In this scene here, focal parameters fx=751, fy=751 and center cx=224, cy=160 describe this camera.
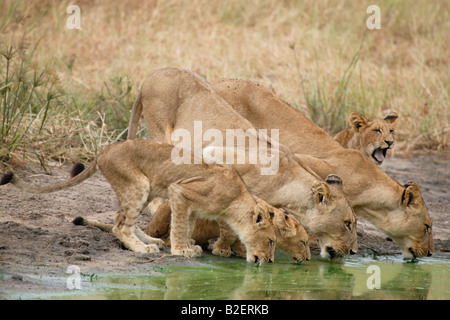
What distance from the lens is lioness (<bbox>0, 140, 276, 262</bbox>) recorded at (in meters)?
6.66

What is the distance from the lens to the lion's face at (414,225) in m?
7.62

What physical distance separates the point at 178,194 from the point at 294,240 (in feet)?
3.74

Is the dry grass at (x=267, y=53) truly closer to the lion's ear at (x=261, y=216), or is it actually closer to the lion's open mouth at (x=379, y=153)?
the lion's open mouth at (x=379, y=153)

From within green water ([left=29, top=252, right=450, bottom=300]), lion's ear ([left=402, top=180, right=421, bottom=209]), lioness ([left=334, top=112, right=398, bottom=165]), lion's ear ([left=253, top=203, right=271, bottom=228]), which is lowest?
green water ([left=29, top=252, right=450, bottom=300])

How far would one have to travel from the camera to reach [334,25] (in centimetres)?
1658

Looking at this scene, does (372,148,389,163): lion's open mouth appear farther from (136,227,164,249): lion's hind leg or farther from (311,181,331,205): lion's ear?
(136,227,164,249): lion's hind leg

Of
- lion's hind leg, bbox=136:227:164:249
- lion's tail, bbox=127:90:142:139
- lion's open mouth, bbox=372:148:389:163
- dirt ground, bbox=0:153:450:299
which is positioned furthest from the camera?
lion's tail, bbox=127:90:142:139

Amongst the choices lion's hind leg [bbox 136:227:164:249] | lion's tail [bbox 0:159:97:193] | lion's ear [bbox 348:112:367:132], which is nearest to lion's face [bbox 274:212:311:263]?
lion's hind leg [bbox 136:227:164:249]

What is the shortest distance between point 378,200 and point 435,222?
1.85m

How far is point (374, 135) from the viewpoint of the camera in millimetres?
8406

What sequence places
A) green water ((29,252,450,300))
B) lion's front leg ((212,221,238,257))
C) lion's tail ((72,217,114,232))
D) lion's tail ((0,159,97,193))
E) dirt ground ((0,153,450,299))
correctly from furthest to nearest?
1. lion's tail ((72,217,114,232))
2. lion's front leg ((212,221,238,257))
3. lion's tail ((0,159,97,193))
4. dirt ground ((0,153,450,299))
5. green water ((29,252,450,300))

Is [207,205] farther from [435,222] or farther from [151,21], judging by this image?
[151,21]

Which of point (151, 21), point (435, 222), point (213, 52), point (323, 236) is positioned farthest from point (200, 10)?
point (323, 236)

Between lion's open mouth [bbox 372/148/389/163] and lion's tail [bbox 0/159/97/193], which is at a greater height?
lion's open mouth [bbox 372/148/389/163]
